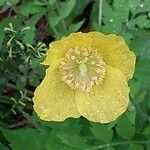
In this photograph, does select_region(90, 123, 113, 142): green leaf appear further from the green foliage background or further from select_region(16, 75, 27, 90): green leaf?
select_region(16, 75, 27, 90): green leaf

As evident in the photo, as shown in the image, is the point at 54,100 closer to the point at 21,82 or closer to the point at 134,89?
the point at 134,89

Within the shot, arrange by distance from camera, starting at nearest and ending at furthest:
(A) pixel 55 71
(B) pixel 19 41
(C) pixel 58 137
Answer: (A) pixel 55 71 → (C) pixel 58 137 → (B) pixel 19 41

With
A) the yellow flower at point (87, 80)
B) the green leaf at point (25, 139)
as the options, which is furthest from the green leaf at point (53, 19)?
the green leaf at point (25, 139)

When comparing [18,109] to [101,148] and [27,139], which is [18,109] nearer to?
[27,139]

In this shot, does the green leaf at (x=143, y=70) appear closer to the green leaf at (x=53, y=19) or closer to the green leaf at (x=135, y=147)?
the green leaf at (x=135, y=147)

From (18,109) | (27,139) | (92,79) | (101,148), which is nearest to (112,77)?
(92,79)

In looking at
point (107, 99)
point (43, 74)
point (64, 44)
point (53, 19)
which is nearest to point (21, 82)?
point (43, 74)

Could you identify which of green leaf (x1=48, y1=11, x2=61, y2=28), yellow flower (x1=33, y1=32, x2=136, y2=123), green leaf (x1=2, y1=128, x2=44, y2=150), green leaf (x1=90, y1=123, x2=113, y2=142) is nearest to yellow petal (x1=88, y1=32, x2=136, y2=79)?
yellow flower (x1=33, y1=32, x2=136, y2=123)
